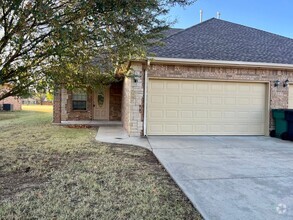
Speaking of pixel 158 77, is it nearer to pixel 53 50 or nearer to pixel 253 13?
pixel 53 50

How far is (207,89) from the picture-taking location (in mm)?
9531

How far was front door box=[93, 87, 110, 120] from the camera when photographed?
15.5 meters

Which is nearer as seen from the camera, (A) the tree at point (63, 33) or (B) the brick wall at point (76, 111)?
(A) the tree at point (63, 33)

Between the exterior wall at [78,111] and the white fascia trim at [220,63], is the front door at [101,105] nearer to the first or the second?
the exterior wall at [78,111]

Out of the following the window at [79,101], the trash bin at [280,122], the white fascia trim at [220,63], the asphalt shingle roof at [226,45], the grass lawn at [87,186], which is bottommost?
the grass lawn at [87,186]

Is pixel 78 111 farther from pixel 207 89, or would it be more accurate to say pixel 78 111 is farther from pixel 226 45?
pixel 226 45

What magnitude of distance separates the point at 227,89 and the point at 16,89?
24.9 feet

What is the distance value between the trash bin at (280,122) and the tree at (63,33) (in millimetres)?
6456

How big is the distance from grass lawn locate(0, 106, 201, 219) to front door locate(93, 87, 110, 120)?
28.5ft

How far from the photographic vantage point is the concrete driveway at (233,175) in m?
3.27

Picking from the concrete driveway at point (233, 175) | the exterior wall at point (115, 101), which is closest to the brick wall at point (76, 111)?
the exterior wall at point (115, 101)

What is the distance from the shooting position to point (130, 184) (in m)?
4.16

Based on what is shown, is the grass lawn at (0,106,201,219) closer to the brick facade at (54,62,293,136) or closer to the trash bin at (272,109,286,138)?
the brick facade at (54,62,293,136)

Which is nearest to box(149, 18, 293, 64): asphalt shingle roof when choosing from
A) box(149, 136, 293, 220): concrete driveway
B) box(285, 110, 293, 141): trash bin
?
box(285, 110, 293, 141): trash bin
